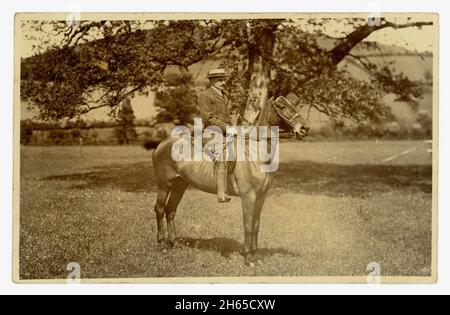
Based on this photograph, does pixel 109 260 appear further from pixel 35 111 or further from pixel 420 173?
pixel 420 173

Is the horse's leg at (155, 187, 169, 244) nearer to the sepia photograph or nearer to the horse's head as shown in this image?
the sepia photograph

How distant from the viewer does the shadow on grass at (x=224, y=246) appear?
27.7 feet

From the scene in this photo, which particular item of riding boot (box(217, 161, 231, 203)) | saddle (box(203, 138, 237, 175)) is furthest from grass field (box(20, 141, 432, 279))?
saddle (box(203, 138, 237, 175))

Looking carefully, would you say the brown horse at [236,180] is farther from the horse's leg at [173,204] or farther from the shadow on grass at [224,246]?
the shadow on grass at [224,246]

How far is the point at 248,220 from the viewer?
27.2 ft

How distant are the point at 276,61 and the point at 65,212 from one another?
3443 mm

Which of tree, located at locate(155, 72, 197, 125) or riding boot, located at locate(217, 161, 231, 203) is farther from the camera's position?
tree, located at locate(155, 72, 197, 125)

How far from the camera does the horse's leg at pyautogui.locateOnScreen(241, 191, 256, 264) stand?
8.16 metres

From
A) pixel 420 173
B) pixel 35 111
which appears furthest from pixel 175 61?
pixel 420 173

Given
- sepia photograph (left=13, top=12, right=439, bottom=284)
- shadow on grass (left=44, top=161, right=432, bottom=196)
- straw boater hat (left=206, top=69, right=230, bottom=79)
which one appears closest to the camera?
straw boater hat (left=206, top=69, right=230, bottom=79)

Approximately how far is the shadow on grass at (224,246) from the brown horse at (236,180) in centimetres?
14

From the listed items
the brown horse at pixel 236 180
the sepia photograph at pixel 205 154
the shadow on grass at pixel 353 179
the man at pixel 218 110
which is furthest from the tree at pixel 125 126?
the shadow on grass at pixel 353 179

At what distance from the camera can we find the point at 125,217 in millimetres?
8594
